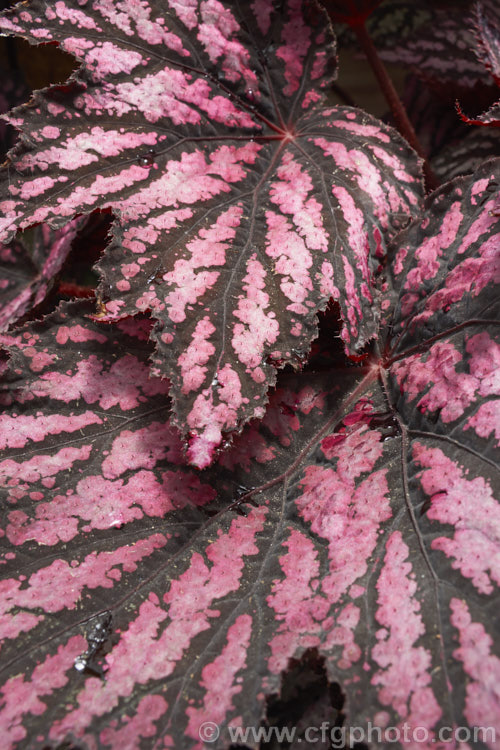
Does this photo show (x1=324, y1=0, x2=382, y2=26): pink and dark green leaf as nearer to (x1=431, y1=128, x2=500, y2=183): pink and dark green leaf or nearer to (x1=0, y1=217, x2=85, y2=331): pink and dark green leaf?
(x1=431, y1=128, x2=500, y2=183): pink and dark green leaf

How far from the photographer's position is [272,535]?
700mm

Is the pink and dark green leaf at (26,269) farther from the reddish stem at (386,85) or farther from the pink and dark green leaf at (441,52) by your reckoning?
the pink and dark green leaf at (441,52)

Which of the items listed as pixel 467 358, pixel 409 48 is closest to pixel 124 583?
pixel 467 358

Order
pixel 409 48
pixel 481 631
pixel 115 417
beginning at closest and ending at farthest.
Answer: pixel 481 631
pixel 115 417
pixel 409 48

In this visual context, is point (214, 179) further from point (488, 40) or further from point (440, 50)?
point (440, 50)

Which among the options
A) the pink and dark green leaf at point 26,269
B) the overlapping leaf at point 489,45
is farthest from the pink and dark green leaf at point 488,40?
the pink and dark green leaf at point 26,269

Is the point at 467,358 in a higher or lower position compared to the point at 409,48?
lower

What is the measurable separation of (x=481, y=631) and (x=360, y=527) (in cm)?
17

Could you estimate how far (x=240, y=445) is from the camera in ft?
2.52

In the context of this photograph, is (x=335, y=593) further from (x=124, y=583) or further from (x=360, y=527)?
(x=124, y=583)

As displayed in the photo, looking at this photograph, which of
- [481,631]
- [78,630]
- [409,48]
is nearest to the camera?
[481,631]

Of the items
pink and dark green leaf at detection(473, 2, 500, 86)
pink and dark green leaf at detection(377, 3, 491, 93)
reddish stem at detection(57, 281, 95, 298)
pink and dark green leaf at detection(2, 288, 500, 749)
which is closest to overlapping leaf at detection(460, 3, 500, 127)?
pink and dark green leaf at detection(473, 2, 500, 86)

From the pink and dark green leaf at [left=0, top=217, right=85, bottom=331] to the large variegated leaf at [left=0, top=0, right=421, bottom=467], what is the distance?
1.12 ft

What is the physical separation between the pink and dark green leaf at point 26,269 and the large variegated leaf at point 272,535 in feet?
1.14
